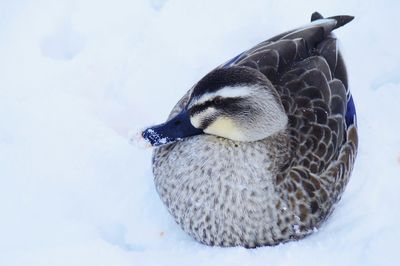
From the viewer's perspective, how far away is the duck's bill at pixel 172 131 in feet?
13.0

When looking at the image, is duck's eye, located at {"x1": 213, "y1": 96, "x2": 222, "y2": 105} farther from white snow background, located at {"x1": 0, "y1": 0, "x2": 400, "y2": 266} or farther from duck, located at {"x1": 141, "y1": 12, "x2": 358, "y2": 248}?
white snow background, located at {"x1": 0, "y1": 0, "x2": 400, "y2": 266}

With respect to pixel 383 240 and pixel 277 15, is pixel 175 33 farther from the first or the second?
pixel 383 240

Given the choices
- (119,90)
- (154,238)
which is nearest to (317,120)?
(154,238)

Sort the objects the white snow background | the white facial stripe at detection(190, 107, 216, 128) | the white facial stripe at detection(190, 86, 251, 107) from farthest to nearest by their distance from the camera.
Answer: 1. the white snow background
2. the white facial stripe at detection(190, 107, 216, 128)
3. the white facial stripe at detection(190, 86, 251, 107)

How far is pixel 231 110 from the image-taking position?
3793mm

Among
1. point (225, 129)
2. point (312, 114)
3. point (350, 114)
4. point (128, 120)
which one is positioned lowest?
point (350, 114)

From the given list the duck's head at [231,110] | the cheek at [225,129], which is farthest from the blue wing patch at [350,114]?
the cheek at [225,129]

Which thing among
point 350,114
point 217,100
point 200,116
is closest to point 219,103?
point 217,100

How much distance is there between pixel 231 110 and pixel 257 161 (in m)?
0.35

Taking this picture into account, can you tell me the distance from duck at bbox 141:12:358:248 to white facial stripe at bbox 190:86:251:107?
0.07 ft

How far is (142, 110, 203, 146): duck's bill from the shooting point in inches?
156

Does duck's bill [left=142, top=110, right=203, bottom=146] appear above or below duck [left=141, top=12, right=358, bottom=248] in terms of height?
above

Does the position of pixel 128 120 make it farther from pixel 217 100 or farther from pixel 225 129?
pixel 217 100

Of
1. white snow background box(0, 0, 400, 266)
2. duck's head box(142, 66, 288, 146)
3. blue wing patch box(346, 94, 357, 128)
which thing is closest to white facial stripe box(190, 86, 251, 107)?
duck's head box(142, 66, 288, 146)
